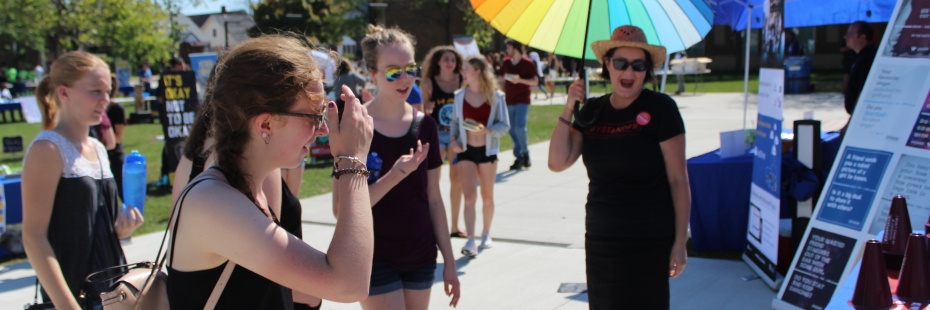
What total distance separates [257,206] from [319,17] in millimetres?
60300

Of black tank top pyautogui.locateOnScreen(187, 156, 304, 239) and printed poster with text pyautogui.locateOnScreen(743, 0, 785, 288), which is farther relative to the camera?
printed poster with text pyautogui.locateOnScreen(743, 0, 785, 288)

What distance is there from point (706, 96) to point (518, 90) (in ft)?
45.0

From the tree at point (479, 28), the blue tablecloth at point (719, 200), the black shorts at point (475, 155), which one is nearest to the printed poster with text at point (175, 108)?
the black shorts at point (475, 155)

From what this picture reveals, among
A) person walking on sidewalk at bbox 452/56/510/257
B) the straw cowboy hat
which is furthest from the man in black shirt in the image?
the straw cowboy hat

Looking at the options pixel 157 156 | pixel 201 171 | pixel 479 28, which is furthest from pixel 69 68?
pixel 479 28

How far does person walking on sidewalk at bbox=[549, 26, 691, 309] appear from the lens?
321cm

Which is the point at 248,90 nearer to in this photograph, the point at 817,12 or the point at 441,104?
the point at 441,104

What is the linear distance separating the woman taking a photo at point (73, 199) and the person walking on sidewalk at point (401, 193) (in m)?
1.12

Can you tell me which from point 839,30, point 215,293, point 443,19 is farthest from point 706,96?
point 443,19

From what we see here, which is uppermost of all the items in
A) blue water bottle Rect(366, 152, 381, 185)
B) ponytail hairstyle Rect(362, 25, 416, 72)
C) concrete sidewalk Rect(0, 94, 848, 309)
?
ponytail hairstyle Rect(362, 25, 416, 72)

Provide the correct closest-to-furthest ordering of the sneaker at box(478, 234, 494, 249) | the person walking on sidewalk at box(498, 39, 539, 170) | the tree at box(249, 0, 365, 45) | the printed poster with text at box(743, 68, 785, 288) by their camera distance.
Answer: the printed poster with text at box(743, 68, 785, 288) → the sneaker at box(478, 234, 494, 249) → the person walking on sidewalk at box(498, 39, 539, 170) → the tree at box(249, 0, 365, 45)

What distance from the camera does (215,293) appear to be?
170 cm

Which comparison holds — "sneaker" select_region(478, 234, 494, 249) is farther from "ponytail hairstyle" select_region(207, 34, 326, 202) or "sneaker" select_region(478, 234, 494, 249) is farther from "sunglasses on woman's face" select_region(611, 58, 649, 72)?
"ponytail hairstyle" select_region(207, 34, 326, 202)

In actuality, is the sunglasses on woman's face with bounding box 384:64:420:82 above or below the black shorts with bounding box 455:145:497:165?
above
